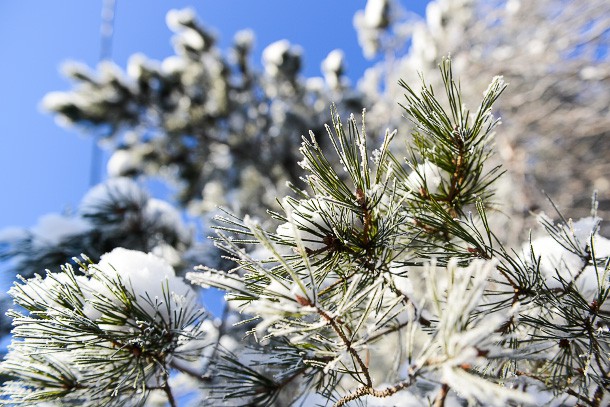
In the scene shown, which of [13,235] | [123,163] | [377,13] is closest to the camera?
[13,235]

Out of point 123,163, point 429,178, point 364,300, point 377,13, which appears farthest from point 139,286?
point 377,13

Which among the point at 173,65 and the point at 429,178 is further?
the point at 173,65

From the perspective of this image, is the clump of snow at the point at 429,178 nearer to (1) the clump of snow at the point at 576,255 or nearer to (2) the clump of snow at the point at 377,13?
(1) the clump of snow at the point at 576,255

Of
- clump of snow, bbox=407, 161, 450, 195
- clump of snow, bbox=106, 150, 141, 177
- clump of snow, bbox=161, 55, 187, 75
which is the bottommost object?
clump of snow, bbox=407, 161, 450, 195

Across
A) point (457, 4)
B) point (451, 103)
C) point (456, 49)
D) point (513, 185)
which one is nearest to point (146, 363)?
point (451, 103)

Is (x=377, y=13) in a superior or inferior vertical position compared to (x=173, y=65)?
superior

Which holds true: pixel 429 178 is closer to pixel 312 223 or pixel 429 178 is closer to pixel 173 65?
pixel 312 223

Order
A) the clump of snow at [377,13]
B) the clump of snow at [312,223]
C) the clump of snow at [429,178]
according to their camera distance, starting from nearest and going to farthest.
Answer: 1. the clump of snow at [312,223]
2. the clump of snow at [429,178]
3. the clump of snow at [377,13]

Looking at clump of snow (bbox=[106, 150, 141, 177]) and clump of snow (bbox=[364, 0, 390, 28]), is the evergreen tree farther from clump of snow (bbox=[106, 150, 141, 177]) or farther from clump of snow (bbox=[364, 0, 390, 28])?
clump of snow (bbox=[364, 0, 390, 28])

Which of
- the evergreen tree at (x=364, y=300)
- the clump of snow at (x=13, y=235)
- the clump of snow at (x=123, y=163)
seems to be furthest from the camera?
the clump of snow at (x=123, y=163)

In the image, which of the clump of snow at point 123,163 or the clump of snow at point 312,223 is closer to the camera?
the clump of snow at point 312,223

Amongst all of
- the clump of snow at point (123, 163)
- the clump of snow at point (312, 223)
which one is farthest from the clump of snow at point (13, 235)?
Result: the clump of snow at point (123, 163)

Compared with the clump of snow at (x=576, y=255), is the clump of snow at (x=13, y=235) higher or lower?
higher

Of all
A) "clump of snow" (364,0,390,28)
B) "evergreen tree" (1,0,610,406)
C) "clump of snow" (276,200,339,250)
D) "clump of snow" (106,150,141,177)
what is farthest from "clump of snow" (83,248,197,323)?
"clump of snow" (364,0,390,28)
